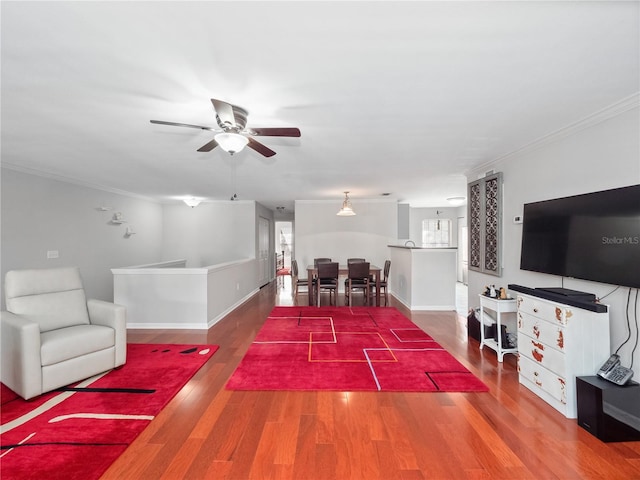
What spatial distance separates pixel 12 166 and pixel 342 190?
5.10 metres

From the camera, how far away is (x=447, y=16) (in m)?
1.35

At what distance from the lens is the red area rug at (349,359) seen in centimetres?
263

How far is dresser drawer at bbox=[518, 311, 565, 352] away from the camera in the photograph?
222cm

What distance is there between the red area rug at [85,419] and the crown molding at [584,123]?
426 cm

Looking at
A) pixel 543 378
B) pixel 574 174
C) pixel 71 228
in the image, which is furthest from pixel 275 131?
pixel 71 228

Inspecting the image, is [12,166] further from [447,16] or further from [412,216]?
[412,216]

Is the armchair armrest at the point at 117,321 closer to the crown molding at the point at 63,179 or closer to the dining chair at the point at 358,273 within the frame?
the crown molding at the point at 63,179

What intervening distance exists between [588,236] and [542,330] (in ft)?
2.83

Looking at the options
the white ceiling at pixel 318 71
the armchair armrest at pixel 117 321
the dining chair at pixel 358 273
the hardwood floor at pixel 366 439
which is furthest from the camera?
the dining chair at pixel 358 273

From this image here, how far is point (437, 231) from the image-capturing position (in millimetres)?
9305

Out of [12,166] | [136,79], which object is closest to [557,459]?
[136,79]

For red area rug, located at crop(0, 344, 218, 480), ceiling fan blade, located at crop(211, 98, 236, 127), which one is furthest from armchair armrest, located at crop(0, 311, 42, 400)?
ceiling fan blade, located at crop(211, 98, 236, 127)

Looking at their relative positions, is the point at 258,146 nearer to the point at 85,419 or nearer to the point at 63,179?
the point at 85,419

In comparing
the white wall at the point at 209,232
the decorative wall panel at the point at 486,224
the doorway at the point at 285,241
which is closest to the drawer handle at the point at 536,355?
the decorative wall panel at the point at 486,224
